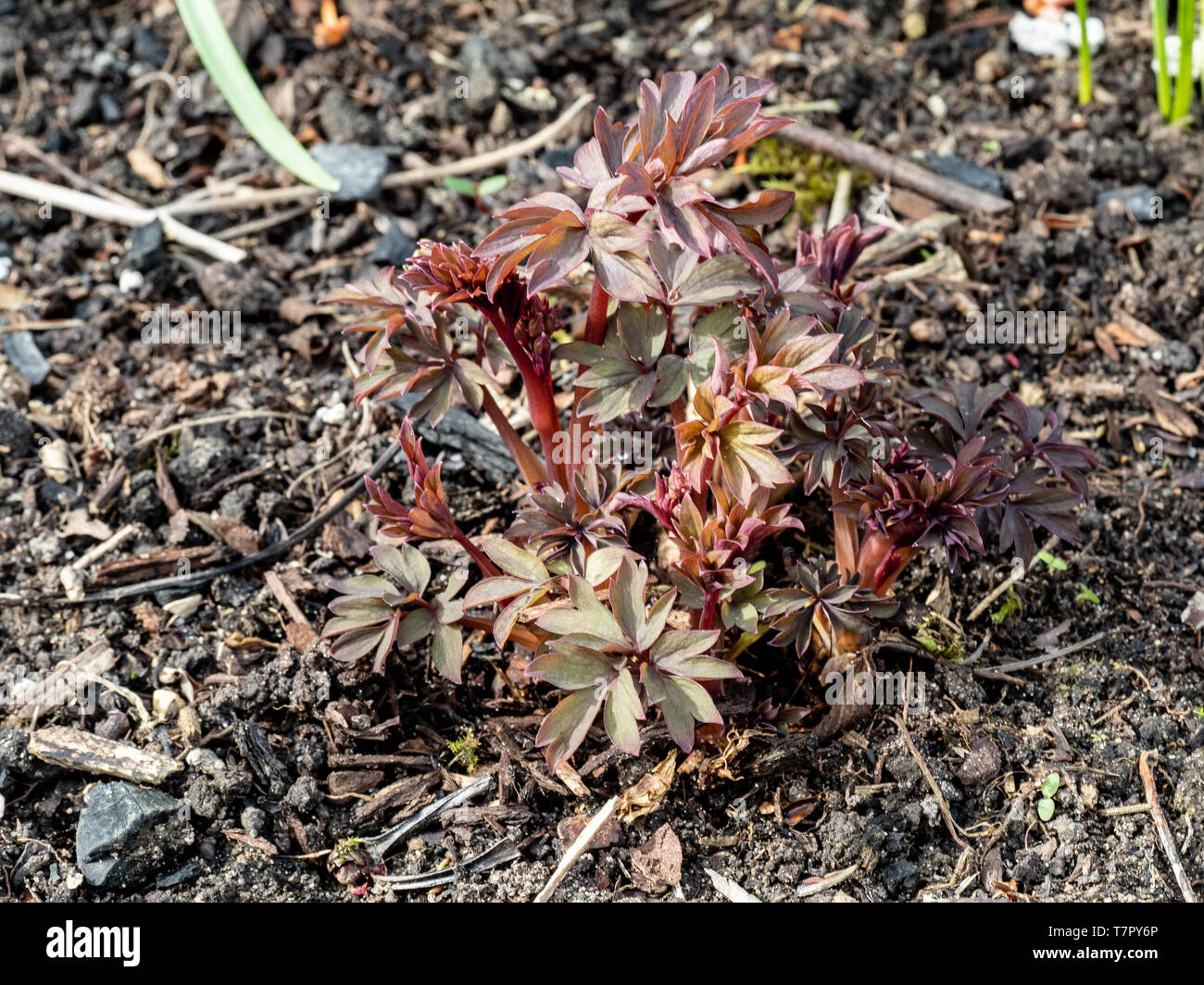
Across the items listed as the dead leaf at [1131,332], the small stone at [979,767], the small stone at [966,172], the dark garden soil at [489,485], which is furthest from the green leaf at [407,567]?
the small stone at [966,172]

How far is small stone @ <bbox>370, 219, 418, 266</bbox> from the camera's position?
362 centimetres

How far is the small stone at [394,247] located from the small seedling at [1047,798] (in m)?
2.51

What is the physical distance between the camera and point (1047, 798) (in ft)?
8.00

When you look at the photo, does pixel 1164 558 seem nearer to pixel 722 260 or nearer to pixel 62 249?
pixel 722 260

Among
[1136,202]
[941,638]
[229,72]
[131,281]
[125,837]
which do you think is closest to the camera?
[125,837]

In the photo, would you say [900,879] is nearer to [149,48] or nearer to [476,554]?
[476,554]

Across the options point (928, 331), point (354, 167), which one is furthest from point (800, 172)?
point (354, 167)

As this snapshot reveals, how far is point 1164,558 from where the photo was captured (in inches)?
115

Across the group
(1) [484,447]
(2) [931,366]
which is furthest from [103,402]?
(2) [931,366]

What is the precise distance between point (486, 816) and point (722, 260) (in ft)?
4.37

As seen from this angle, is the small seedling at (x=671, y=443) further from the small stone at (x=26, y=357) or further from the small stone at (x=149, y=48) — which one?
the small stone at (x=149, y=48)

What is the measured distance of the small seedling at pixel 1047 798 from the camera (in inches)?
95.1

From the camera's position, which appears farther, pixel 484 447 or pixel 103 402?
pixel 103 402

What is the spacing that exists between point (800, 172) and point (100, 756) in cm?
292
